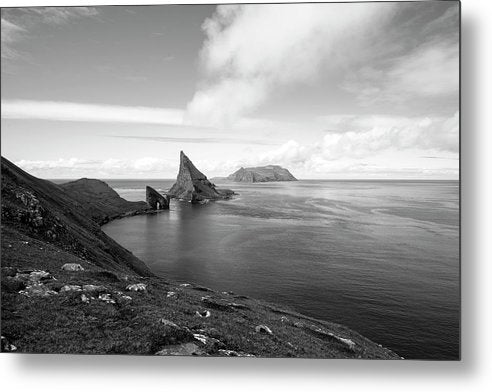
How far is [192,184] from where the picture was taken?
1273 centimetres

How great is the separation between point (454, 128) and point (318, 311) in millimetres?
9182

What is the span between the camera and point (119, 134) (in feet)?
35.6

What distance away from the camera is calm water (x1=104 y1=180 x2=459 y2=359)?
9.38 metres

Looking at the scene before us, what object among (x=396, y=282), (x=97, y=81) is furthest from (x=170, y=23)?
(x=396, y=282)

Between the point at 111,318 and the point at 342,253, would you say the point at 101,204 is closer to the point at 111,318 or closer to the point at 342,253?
the point at 111,318

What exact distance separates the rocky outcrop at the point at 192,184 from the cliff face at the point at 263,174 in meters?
1.12

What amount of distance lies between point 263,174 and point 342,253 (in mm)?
5774

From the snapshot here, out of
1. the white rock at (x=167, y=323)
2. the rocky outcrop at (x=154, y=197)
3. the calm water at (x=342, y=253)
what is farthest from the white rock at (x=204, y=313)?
the rocky outcrop at (x=154, y=197)

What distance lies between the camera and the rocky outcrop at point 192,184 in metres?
11.4

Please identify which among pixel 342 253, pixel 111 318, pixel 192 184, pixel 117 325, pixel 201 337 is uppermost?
pixel 192 184

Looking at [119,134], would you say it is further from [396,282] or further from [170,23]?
[396,282]

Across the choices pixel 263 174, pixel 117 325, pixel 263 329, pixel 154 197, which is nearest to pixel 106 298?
pixel 117 325

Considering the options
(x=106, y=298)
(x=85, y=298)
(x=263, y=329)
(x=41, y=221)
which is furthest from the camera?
(x=41, y=221)

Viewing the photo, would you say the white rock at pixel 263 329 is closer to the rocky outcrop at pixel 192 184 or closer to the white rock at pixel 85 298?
the white rock at pixel 85 298
